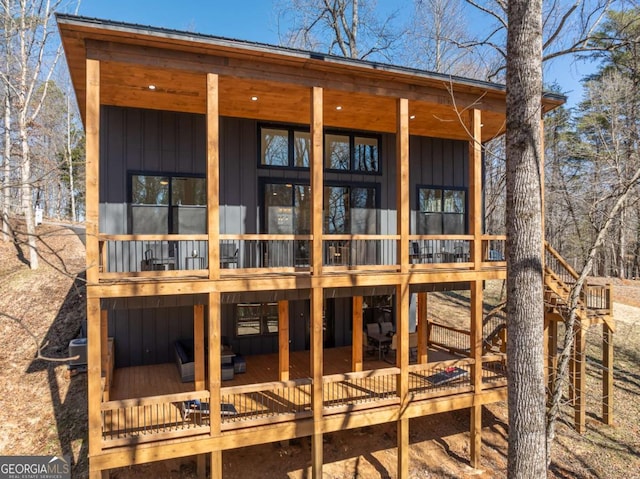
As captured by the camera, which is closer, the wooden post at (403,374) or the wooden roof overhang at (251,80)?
the wooden roof overhang at (251,80)

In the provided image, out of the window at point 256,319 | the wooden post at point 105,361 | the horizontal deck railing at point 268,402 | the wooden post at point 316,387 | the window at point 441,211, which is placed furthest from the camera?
the window at point 441,211

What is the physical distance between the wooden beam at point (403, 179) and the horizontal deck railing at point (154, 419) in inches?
181

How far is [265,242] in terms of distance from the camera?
33.5 feet

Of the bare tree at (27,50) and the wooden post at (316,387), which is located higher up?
the bare tree at (27,50)

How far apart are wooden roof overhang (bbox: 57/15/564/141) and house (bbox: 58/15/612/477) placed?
43 millimetres

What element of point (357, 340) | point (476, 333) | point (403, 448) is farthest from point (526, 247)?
point (357, 340)

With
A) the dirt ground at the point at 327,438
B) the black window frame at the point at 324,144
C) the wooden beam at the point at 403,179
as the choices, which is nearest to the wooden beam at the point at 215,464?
the dirt ground at the point at 327,438

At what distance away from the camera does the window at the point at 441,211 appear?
12.3 metres

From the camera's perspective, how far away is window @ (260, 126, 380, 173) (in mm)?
10586

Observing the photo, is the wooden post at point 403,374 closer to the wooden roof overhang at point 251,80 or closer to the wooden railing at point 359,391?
the wooden railing at point 359,391

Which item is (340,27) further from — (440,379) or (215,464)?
(215,464)

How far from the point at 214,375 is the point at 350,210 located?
631 centimetres

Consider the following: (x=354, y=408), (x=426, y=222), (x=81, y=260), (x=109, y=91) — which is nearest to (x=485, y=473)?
(x=354, y=408)

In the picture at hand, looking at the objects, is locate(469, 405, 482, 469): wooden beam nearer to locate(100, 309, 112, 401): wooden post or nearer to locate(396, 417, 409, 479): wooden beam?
locate(396, 417, 409, 479): wooden beam
